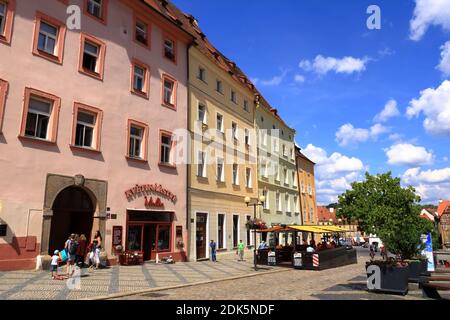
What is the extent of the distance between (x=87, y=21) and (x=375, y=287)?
711 inches

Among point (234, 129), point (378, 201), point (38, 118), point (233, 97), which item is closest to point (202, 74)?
point (233, 97)

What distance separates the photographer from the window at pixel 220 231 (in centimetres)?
3000

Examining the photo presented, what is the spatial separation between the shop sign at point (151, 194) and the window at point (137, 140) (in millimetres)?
1692

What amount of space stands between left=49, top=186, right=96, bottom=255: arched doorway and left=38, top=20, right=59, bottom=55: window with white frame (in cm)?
660

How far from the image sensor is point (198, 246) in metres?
27.1

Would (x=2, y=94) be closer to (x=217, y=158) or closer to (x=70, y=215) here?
(x=70, y=215)

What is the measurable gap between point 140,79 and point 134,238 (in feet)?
30.7

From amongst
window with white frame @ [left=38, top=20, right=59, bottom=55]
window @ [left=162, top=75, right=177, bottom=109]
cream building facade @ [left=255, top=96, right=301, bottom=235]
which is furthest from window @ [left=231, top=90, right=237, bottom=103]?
window with white frame @ [left=38, top=20, right=59, bottom=55]

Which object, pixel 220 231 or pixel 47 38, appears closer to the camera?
pixel 47 38

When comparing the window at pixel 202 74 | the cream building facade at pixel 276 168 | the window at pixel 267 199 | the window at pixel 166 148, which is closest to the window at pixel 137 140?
the window at pixel 166 148

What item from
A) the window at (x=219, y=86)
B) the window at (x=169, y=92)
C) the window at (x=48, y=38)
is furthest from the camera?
the window at (x=219, y=86)

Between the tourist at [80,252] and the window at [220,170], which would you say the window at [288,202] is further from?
the tourist at [80,252]

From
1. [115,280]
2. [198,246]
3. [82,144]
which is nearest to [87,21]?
[82,144]

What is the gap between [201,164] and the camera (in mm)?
28484
